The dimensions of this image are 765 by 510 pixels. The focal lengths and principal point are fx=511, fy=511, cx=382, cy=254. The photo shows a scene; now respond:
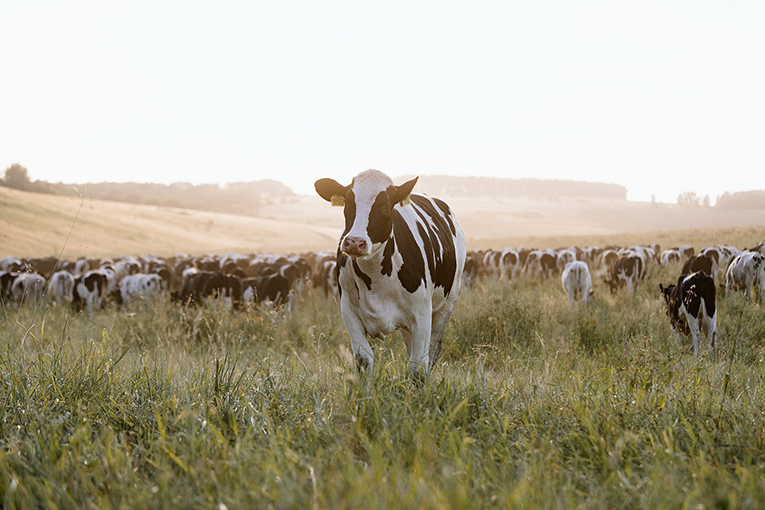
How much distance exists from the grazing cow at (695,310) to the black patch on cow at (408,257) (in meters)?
3.72

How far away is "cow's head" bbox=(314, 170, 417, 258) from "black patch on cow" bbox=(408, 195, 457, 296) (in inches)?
27.0

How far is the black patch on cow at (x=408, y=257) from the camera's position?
12.8ft

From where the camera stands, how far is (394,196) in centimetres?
381

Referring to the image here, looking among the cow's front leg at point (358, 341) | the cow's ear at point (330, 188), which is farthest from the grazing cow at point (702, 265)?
the cow's ear at point (330, 188)

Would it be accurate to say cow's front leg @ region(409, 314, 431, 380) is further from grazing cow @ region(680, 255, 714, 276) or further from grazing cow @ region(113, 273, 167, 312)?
grazing cow @ region(113, 273, 167, 312)

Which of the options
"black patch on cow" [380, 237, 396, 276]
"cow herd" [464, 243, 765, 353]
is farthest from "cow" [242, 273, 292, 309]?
"black patch on cow" [380, 237, 396, 276]

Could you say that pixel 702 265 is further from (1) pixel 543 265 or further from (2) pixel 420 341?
(2) pixel 420 341

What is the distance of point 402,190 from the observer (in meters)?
3.84

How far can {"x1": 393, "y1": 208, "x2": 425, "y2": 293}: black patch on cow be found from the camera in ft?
12.8

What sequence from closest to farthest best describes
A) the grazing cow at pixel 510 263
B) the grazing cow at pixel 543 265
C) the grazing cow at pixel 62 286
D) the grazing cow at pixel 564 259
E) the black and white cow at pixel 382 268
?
the black and white cow at pixel 382 268, the grazing cow at pixel 62 286, the grazing cow at pixel 543 265, the grazing cow at pixel 564 259, the grazing cow at pixel 510 263

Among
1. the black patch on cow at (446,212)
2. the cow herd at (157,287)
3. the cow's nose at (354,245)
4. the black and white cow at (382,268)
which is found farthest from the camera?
the cow herd at (157,287)

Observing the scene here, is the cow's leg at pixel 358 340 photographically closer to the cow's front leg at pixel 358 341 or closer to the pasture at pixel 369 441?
the cow's front leg at pixel 358 341

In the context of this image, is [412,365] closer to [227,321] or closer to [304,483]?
[304,483]

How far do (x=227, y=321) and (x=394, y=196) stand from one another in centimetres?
478
